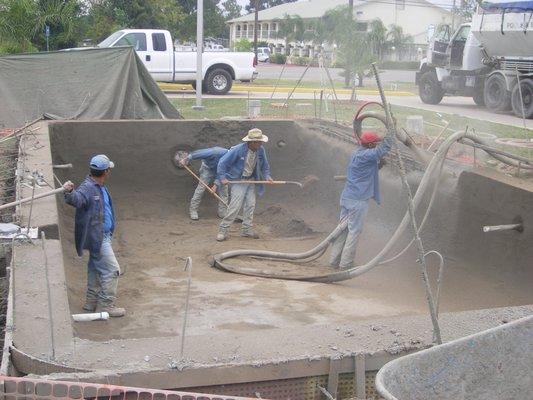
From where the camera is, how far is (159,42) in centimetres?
2477

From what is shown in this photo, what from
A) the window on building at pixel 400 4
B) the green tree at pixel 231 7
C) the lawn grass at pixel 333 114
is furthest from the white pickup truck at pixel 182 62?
the green tree at pixel 231 7

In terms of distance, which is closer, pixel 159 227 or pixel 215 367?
pixel 215 367

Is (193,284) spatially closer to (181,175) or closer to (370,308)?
(370,308)

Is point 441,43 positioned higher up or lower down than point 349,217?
higher up

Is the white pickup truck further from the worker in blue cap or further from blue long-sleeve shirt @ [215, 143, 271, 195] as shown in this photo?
the worker in blue cap

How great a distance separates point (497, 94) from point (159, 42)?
34.4 ft

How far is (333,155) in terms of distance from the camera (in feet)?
40.9

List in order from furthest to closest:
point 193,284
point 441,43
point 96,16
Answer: point 96,16 < point 441,43 < point 193,284

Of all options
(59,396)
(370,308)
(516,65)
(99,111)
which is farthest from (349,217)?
(516,65)

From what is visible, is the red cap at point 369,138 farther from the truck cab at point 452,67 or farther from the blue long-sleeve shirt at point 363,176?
the truck cab at point 452,67

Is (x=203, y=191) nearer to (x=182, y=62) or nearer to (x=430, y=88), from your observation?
(x=182, y=62)

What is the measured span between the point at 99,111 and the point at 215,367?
1070 centimetres

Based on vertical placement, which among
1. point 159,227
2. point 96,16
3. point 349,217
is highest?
point 96,16

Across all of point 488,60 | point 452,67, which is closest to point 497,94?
point 488,60
